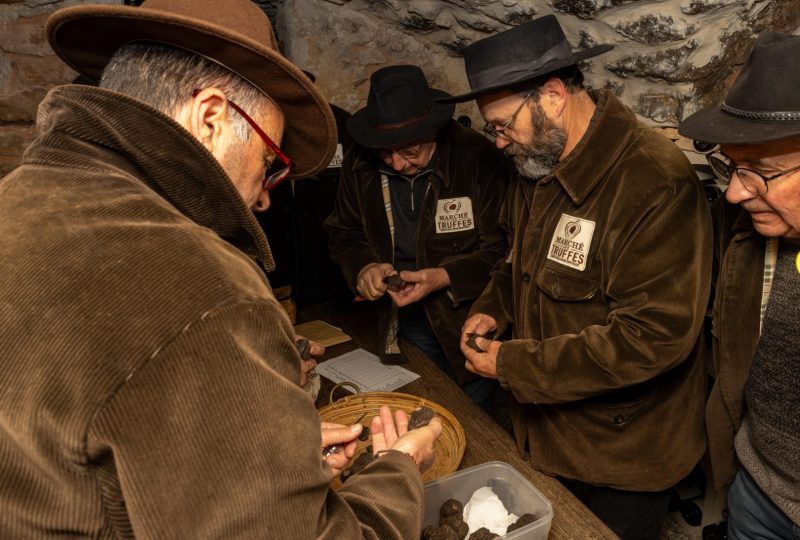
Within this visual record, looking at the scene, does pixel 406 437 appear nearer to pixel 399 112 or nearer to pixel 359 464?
pixel 359 464

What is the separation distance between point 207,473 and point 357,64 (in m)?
3.34

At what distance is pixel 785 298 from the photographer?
1.62 metres

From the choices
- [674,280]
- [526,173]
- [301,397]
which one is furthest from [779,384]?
[301,397]

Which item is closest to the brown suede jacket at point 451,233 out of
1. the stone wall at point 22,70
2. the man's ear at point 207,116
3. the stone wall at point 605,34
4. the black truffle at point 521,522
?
the stone wall at point 605,34

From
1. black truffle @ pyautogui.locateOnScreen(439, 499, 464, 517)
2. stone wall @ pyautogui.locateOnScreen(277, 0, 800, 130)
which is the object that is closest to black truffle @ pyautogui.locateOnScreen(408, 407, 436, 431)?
black truffle @ pyautogui.locateOnScreen(439, 499, 464, 517)

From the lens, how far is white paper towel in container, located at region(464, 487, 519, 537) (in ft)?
4.96

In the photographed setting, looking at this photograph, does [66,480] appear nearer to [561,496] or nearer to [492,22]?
[561,496]

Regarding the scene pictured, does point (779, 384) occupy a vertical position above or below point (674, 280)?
below

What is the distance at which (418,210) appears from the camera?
115 inches

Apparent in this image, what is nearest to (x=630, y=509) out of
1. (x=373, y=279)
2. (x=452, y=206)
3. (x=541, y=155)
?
(x=541, y=155)

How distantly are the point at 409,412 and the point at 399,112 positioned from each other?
1384 mm

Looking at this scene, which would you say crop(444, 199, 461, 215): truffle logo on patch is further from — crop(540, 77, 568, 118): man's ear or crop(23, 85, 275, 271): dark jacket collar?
crop(23, 85, 275, 271): dark jacket collar

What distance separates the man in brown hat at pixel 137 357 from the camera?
A: 0.70m

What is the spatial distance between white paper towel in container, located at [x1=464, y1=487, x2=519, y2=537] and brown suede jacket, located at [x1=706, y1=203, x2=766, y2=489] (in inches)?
32.9
